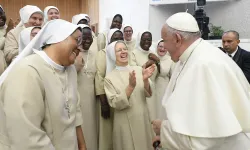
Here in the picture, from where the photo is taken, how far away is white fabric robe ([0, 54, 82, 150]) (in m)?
1.78

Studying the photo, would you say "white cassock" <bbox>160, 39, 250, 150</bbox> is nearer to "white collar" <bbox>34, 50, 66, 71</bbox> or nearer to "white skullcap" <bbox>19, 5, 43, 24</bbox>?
"white collar" <bbox>34, 50, 66, 71</bbox>

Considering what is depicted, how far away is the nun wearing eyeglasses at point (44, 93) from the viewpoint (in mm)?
1787

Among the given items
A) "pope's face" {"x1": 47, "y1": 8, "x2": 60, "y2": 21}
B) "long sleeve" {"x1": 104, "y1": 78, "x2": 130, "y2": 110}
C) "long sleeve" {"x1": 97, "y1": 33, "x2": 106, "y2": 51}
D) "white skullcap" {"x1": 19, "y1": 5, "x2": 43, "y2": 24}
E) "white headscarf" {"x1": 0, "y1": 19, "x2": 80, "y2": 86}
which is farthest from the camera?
"long sleeve" {"x1": 97, "y1": 33, "x2": 106, "y2": 51}

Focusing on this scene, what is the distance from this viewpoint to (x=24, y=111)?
1782mm

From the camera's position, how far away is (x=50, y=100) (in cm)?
196

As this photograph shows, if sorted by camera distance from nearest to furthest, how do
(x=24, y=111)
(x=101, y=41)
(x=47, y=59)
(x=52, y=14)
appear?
1. (x=24, y=111)
2. (x=47, y=59)
3. (x=52, y=14)
4. (x=101, y=41)

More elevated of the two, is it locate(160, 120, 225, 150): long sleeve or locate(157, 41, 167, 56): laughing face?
locate(157, 41, 167, 56): laughing face

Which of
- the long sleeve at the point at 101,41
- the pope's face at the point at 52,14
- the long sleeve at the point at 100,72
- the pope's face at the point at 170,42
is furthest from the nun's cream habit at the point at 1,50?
the pope's face at the point at 170,42

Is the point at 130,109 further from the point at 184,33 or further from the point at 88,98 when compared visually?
the point at 184,33

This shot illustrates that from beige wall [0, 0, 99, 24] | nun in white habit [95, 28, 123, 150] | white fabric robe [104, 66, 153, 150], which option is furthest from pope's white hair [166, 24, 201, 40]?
beige wall [0, 0, 99, 24]

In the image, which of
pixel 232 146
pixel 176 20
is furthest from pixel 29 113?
pixel 232 146

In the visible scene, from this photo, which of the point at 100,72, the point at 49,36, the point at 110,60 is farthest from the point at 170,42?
the point at 100,72

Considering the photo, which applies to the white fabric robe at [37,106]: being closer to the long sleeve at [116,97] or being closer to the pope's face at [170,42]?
the pope's face at [170,42]

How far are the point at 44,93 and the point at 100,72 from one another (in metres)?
2.08
